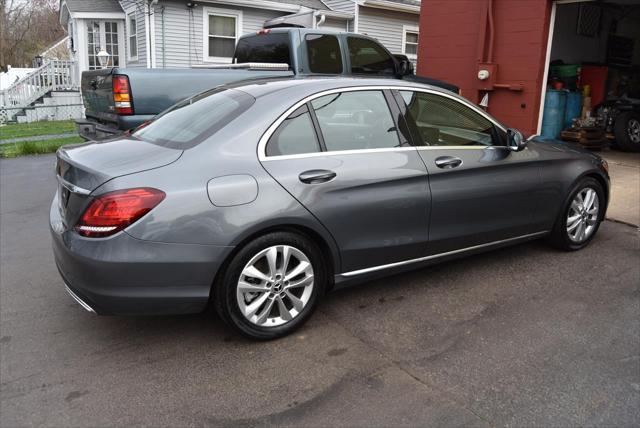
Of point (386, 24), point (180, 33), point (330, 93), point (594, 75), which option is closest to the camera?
point (330, 93)

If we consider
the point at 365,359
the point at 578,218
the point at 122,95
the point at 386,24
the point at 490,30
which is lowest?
the point at 365,359

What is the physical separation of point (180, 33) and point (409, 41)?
7.89 meters

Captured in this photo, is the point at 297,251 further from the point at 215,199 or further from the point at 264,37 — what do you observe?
the point at 264,37

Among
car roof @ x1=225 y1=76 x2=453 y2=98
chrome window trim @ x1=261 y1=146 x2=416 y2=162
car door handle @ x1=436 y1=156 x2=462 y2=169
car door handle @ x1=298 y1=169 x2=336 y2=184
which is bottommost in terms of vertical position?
car door handle @ x1=298 y1=169 x2=336 y2=184

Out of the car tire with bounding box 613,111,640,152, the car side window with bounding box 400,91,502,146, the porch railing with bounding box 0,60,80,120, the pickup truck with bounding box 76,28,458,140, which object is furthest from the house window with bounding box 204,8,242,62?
the car side window with bounding box 400,91,502,146

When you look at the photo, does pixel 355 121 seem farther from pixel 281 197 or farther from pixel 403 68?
pixel 403 68

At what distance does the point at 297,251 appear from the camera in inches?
134

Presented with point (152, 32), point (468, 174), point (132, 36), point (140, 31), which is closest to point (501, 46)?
point (468, 174)

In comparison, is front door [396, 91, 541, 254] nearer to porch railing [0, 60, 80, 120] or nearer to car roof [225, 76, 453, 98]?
car roof [225, 76, 453, 98]

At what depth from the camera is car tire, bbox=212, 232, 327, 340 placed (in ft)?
10.5

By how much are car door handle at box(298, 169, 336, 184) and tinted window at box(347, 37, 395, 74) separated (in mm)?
5167

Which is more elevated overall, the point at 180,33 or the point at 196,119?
the point at 180,33

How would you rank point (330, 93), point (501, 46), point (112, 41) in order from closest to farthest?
point (330, 93) < point (501, 46) < point (112, 41)

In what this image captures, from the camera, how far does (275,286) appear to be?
3346 millimetres
